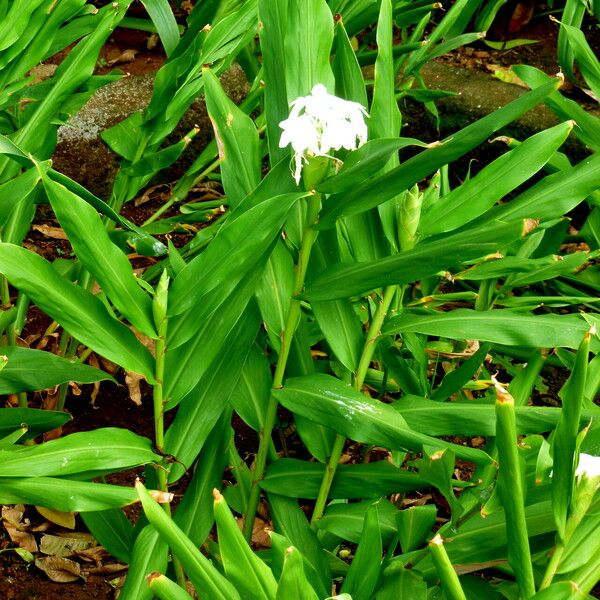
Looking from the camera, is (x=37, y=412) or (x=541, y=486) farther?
(x=37, y=412)

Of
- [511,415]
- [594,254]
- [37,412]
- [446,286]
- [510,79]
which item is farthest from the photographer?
[510,79]

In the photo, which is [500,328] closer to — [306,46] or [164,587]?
[306,46]

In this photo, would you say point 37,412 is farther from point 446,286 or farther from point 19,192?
point 446,286

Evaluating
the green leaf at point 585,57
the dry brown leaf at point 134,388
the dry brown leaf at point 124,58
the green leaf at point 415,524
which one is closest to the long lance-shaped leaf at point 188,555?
the green leaf at point 415,524

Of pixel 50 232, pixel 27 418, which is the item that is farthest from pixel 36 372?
pixel 50 232

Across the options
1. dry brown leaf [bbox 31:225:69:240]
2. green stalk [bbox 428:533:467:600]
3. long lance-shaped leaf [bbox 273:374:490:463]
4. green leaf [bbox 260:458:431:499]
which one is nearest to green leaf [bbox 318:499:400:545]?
green leaf [bbox 260:458:431:499]

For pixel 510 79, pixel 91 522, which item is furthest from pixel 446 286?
pixel 91 522

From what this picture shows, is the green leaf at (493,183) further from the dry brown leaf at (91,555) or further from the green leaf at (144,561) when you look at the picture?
the dry brown leaf at (91,555)
